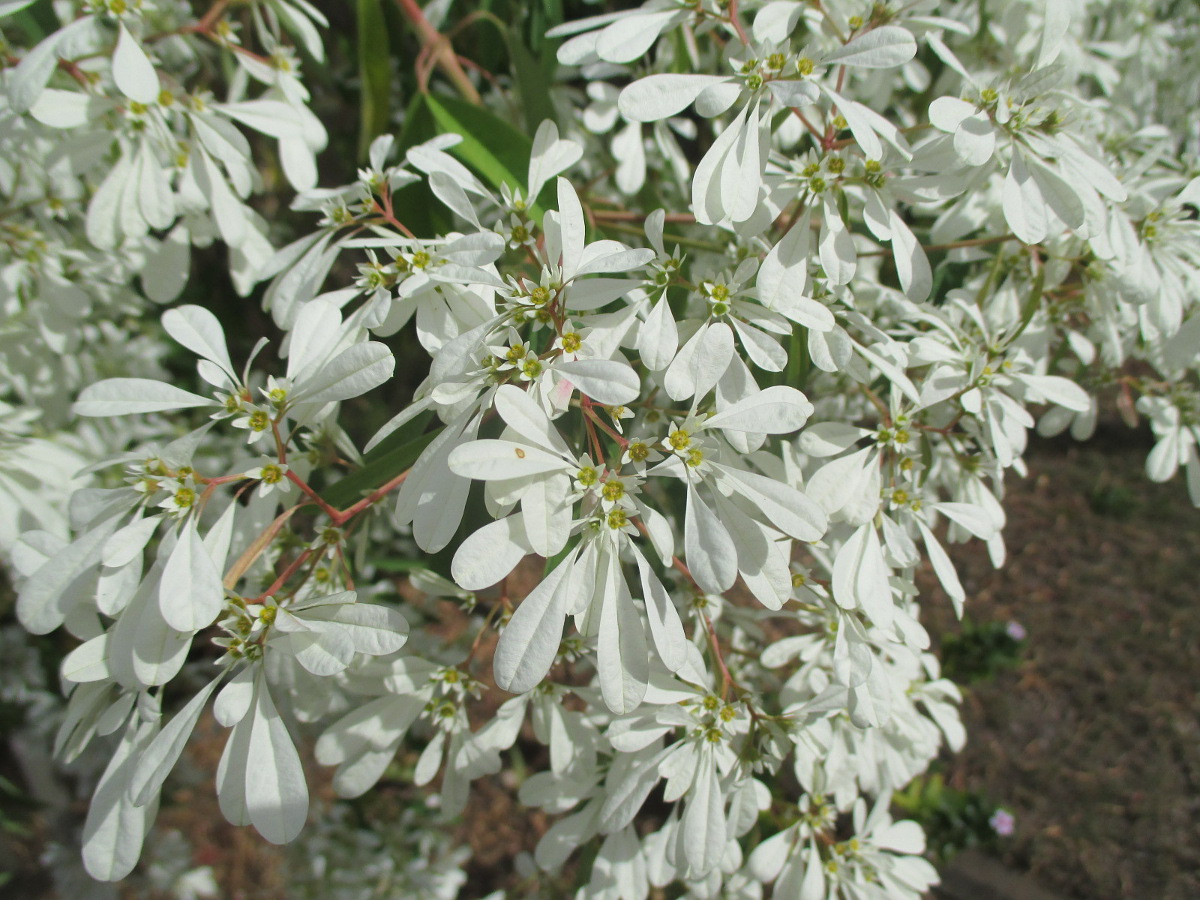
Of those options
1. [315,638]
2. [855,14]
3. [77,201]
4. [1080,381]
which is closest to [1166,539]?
[1080,381]

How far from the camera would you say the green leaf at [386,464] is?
2.38 feet

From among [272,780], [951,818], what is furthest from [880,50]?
[951,818]

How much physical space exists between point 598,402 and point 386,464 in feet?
0.94

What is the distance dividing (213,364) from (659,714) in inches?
23.8

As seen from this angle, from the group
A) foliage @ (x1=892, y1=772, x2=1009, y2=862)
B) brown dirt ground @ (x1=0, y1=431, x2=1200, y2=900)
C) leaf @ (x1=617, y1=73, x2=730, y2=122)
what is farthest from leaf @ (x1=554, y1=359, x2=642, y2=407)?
brown dirt ground @ (x1=0, y1=431, x2=1200, y2=900)

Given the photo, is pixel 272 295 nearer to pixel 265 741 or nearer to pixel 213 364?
pixel 213 364

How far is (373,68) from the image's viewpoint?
1.12 metres

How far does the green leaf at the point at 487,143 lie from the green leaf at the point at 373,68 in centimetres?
22

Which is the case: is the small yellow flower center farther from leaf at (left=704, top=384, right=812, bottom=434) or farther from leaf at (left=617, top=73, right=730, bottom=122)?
leaf at (left=617, top=73, right=730, bottom=122)

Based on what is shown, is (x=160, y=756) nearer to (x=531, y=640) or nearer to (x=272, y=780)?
(x=272, y=780)

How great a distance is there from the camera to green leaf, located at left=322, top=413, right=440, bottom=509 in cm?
73

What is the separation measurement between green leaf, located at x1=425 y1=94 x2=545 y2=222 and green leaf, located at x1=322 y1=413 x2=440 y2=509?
0.36 m

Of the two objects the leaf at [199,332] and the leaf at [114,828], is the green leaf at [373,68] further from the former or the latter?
the leaf at [114,828]

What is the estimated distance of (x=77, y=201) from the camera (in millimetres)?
1131
